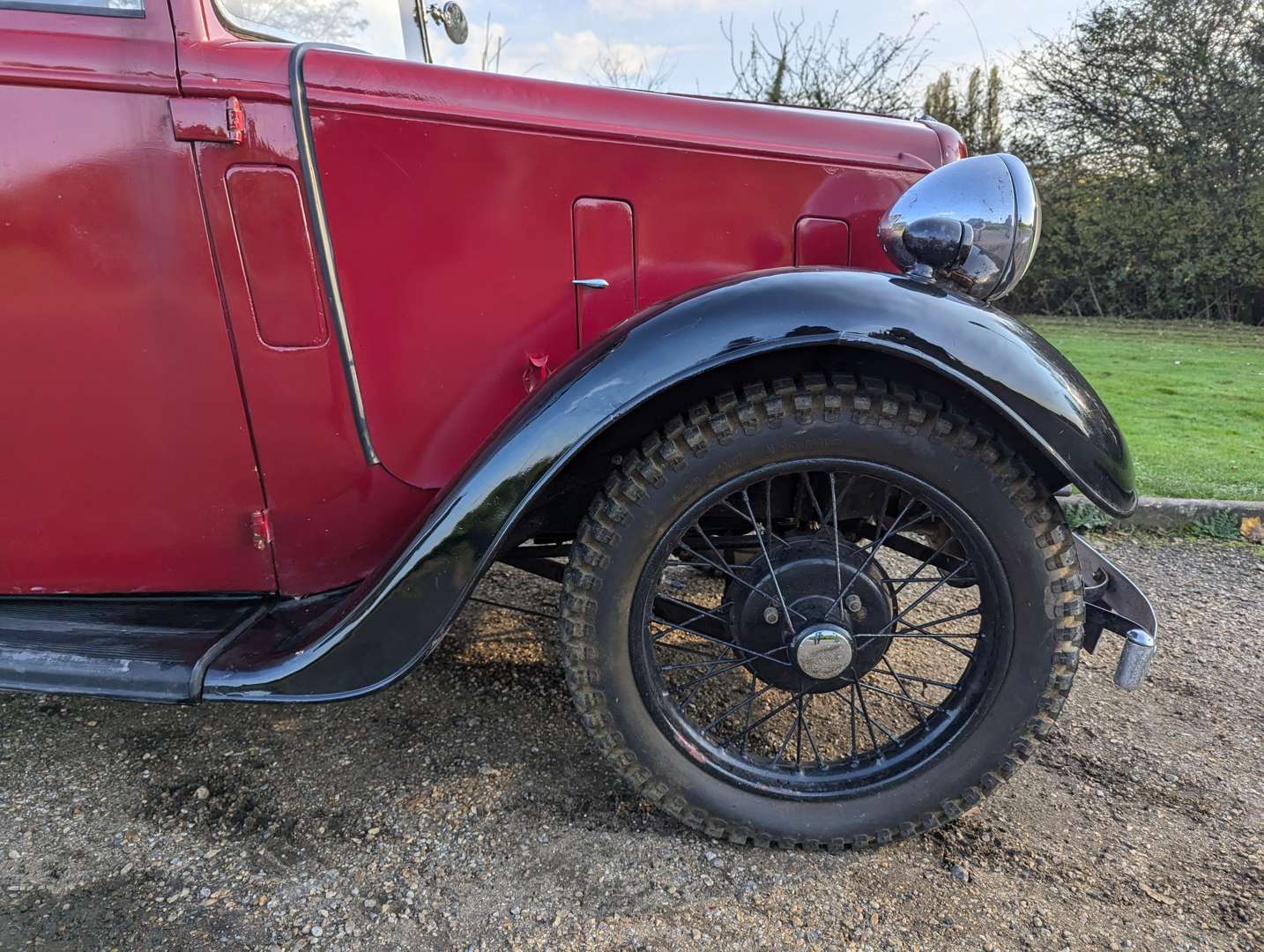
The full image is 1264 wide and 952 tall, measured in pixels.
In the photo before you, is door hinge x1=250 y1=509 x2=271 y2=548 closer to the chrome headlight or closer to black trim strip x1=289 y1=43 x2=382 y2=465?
black trim strip x1=289 y1=43 x2=382 y2=465

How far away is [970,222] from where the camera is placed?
61.4 inches

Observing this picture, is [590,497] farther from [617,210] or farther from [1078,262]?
[1078,262]

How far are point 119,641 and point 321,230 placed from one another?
3.18ft

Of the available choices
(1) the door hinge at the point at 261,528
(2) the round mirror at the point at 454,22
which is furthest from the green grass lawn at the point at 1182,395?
(1) the door hinge at the point at 261,528

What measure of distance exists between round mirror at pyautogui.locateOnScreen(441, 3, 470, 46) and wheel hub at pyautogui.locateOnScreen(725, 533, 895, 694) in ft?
6.76

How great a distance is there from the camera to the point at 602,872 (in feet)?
5.10

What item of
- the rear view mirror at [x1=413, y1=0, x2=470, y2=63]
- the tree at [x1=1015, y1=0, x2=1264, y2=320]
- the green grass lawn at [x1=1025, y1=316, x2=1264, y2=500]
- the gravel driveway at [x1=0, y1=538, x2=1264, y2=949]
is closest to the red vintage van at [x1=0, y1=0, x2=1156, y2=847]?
the gravel driveway at [x1=0, y1=538, x2=1264, y2=949]

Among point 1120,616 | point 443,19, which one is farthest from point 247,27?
point 1120,616

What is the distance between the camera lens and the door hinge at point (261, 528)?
5.68 ft

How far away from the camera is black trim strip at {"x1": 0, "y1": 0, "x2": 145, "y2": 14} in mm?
1437

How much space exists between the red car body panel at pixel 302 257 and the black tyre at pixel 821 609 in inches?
20.7

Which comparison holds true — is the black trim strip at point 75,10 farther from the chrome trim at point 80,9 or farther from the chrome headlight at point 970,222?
the chrome headlight at point 970,222

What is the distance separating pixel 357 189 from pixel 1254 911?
230 centimetres

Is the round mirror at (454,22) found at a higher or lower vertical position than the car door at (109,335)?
higher
